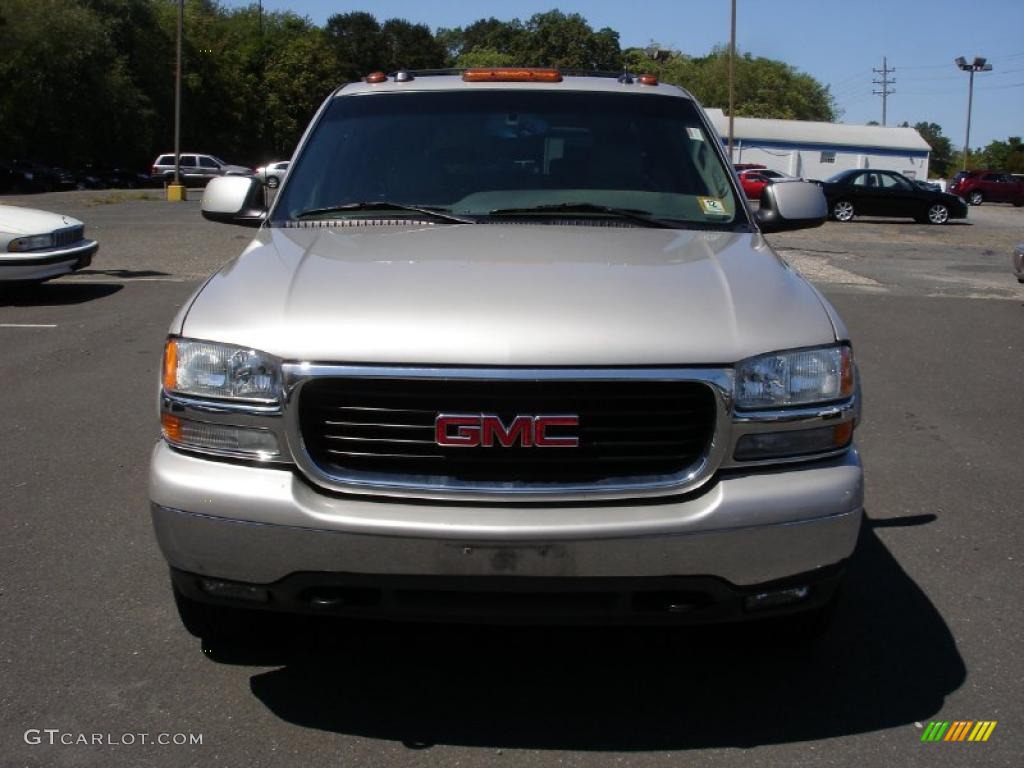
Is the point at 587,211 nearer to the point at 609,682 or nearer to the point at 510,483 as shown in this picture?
the point at 510,483

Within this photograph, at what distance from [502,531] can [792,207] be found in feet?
8.24

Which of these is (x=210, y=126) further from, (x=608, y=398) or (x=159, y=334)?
(x=608, y=398)

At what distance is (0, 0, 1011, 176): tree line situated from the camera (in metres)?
50.8

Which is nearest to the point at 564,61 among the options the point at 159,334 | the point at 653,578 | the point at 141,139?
the point at 141,139

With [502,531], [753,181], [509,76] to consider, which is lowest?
[502,531]

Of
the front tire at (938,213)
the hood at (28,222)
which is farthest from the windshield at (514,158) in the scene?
the front tire at (938,213)

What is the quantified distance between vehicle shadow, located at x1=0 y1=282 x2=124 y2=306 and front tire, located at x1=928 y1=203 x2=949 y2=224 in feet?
78.3

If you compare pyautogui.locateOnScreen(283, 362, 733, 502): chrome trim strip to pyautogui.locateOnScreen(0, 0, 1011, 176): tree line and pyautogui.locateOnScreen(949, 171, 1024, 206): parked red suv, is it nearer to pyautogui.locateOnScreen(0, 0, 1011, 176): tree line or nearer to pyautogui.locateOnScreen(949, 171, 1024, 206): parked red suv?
pyautogui.locateOnScreen(0, 0, 1011, 176): tree line

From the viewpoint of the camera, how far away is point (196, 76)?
6381cm

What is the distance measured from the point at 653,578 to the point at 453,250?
130cm

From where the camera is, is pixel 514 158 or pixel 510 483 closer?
pixel 510 483

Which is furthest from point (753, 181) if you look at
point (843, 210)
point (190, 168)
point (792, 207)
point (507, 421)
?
point (507, 421)

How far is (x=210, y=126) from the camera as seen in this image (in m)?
67.6
